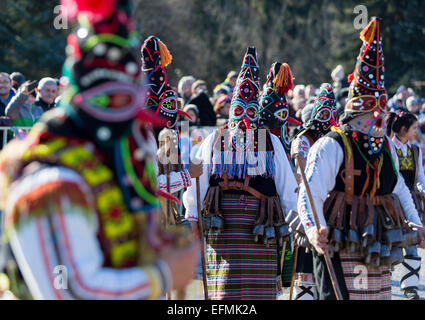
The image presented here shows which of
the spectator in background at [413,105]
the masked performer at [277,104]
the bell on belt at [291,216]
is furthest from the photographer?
the spectator in background at [413,105]

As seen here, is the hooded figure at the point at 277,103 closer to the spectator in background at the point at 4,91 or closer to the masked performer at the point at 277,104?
the masked performer at the point at 277,104

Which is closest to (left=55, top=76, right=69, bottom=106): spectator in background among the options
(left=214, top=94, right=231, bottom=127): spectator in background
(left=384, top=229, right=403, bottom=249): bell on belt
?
(left=384, top=229, right=403, bottom=249): bell on belt

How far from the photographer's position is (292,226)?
5.31 meters

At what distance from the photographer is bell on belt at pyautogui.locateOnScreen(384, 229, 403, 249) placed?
Result: 195 inches

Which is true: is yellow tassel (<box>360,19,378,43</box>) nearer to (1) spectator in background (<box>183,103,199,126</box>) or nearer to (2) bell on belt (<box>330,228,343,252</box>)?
(2) bell on belt (<box>330,228,343,252</box>)

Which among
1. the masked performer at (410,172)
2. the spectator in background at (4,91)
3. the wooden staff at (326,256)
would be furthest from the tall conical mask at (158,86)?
the spectator in background at (4,91)

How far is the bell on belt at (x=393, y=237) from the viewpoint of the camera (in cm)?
496

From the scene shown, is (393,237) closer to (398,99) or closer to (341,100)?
(341,100)

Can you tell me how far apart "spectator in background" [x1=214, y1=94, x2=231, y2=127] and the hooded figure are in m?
5.16

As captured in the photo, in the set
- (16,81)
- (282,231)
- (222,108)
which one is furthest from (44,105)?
(282,231)

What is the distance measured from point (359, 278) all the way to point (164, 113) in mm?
2396

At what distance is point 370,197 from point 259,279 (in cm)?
131

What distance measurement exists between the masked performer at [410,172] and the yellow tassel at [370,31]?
292 cm

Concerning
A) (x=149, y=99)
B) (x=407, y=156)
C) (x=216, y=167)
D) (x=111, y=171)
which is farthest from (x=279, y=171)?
(x=111, y=171)
